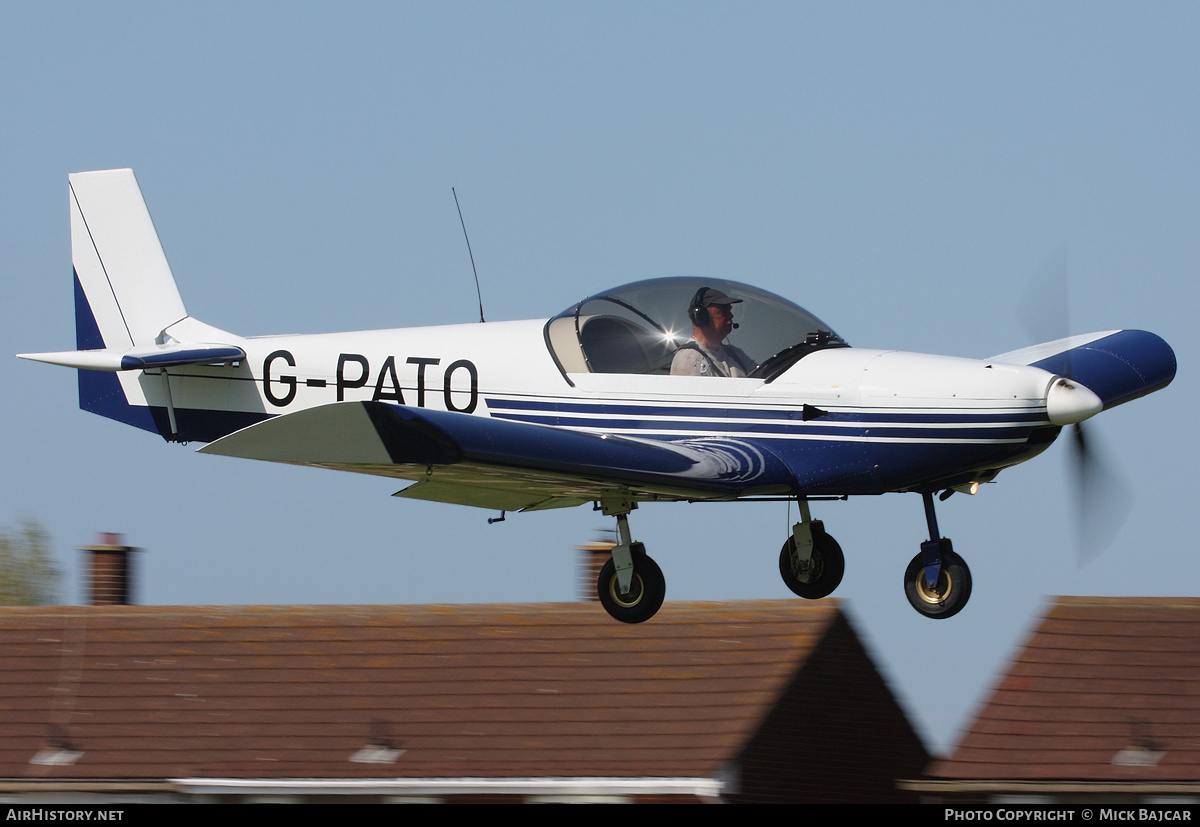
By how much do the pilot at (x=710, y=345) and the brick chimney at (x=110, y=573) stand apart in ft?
54.9

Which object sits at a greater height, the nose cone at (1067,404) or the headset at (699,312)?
the headset at (699,312)

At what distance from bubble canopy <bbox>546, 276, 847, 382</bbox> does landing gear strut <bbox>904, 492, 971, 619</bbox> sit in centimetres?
142

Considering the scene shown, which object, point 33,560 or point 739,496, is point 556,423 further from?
point 33,560

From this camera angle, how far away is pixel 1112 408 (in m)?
12.7

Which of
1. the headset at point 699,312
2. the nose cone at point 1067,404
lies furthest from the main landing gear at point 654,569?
the nose cone at point 1067,404

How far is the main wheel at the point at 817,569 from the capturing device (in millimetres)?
11758

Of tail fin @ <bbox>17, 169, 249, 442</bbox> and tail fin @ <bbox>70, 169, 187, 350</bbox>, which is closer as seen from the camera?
tail fin @ <bbox>17, 169, 249, 442</bbox>

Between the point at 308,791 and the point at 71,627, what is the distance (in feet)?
19.7

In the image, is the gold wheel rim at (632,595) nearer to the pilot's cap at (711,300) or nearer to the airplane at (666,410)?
the airplane at (666,410)

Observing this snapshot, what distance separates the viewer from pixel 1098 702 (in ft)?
59.2

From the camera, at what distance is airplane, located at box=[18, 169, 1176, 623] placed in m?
10.2

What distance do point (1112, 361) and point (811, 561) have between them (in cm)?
309

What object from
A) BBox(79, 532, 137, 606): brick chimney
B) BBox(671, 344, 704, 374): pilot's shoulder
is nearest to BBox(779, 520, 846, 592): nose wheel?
BBox(671, 344, 704, 374): pilot's shoulder

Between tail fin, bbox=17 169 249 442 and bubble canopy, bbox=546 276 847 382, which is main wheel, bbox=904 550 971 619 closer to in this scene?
bubble canopy, bbox=546 276 847 382
